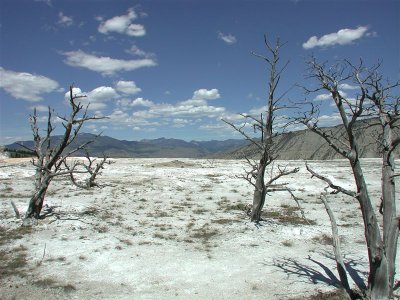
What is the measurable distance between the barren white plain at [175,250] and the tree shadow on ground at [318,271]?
0.04m

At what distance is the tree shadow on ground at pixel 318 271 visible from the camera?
13.6 meters

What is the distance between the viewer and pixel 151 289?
12.8 m

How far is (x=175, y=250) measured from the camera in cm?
1692

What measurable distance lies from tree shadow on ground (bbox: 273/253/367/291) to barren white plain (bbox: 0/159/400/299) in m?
0.04

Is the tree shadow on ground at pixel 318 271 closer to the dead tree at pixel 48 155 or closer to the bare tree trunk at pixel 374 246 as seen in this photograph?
the bare tree trunk at pixel 374 246

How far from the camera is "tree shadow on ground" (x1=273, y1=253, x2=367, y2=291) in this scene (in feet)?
44.5

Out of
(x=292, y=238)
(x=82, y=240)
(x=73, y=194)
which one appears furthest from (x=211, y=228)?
(x=73, y=194)

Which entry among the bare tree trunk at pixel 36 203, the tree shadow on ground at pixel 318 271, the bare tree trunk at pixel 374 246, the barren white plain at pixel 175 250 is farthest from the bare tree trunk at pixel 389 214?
the bare tree trunk at pixel 36 203

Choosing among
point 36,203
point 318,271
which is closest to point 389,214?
point 318,271

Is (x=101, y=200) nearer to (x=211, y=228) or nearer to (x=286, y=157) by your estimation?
(x=211, y=228)

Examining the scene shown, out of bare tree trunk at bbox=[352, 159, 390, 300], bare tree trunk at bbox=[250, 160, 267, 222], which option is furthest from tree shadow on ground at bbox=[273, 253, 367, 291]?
bare tree trunk at bbox=[250, 160, 267, 222]

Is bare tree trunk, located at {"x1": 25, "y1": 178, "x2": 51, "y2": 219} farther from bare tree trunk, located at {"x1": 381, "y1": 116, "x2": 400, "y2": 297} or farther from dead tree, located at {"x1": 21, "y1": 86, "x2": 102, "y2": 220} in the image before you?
bare tree trunk, located at {"x1": 381, "y1": 116, "x2": 400, "y2": 297}

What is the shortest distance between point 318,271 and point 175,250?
611cm

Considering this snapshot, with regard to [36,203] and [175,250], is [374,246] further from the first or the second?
[36,203]
